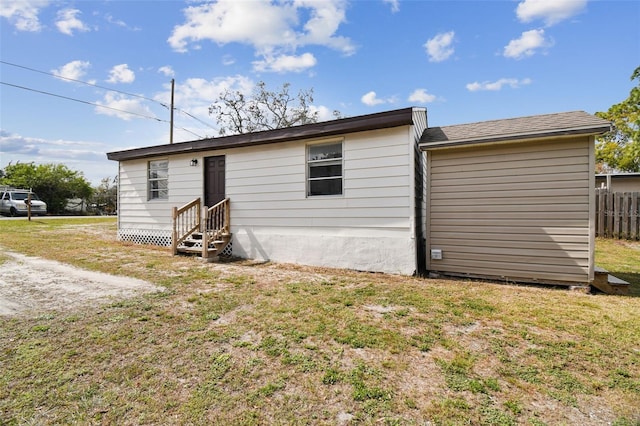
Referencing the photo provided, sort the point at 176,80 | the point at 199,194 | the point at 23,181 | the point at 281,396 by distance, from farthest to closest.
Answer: the point at 23,181, the point at 176,80, the point at 199,194, the point at 281,396

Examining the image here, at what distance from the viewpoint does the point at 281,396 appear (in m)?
2.11

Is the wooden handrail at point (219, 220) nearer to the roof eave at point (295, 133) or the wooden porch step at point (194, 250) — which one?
the wooden porch step at point (194, 250)

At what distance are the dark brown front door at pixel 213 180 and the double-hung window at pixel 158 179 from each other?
1.65 meters

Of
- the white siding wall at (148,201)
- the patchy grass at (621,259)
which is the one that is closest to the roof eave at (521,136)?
the patchy grass at (621,259)

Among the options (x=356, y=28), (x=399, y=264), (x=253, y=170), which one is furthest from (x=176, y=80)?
(x=399, y=264)

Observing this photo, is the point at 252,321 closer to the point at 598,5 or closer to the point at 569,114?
the point at 569,114

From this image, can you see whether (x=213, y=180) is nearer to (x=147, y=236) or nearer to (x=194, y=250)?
(x=194, y=250)

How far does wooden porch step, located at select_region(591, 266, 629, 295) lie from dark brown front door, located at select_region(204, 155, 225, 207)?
8022mm

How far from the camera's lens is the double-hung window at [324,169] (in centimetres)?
644

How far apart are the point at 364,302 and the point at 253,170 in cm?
466

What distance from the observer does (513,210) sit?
17.2ft

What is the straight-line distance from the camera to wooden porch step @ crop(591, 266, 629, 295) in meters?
4.70

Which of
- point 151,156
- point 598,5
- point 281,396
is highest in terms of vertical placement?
point 598,5

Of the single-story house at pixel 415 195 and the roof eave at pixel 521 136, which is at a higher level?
the roof eave at pixel 521 136
